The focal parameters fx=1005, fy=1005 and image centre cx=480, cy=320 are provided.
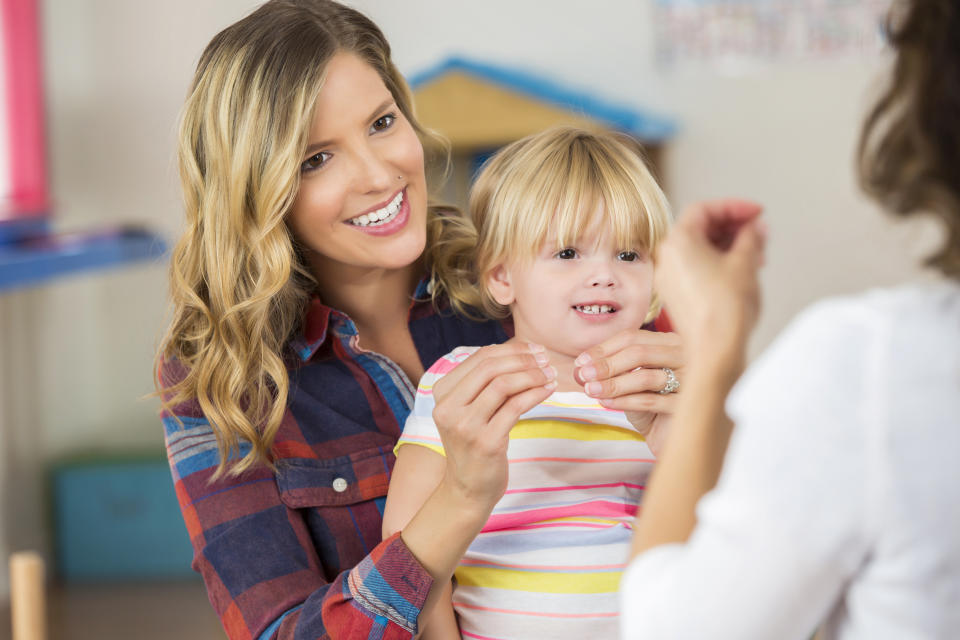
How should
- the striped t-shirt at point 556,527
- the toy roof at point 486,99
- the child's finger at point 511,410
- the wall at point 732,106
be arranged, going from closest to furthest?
1. the child's finger at point 511,410
2. the striped t-shirt at point 556,527
3. the toy roof at point 486,99
4. the wall at point 732,106

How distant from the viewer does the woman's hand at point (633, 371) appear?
3.08 feet

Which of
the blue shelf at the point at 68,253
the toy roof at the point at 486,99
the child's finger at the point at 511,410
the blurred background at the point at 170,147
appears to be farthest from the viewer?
the blurred background at the point at 170,147

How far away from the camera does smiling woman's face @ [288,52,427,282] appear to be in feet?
3.69

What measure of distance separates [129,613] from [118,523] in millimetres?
295

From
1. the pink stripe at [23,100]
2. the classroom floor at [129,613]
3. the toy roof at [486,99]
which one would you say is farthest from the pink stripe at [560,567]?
the pink stripe at [23,100]

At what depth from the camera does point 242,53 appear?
3.60 feet

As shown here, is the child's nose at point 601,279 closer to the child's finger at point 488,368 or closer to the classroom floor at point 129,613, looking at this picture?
the child's finger at point 488,368

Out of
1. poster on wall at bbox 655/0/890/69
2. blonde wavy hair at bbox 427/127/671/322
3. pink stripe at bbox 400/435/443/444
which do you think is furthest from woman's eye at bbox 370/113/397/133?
poster on wall at bbox 655/0/890/69

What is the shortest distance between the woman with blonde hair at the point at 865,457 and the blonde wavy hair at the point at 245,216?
637 mm

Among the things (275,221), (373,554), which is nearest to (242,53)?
→ (275,221)

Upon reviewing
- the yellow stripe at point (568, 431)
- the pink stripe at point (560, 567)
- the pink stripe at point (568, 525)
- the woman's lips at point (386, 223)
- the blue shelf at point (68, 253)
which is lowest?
the blue shelf at point (68, 253)

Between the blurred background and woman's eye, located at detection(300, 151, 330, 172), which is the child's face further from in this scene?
the blurred background

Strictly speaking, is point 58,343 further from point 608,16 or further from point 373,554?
point 373,554

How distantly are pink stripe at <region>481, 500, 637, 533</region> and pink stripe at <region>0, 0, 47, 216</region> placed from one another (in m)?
2.55
